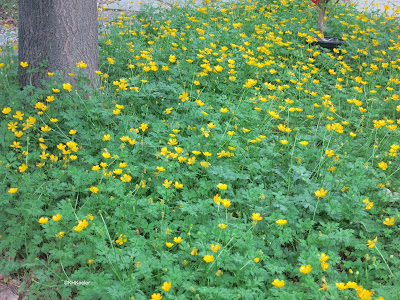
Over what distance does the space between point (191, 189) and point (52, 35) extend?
1.93 metres

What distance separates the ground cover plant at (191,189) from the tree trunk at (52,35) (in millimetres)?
167

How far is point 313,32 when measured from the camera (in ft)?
18.3

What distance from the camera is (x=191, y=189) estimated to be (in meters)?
2.79

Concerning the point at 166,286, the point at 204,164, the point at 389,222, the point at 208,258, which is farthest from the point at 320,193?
the point at 166,286

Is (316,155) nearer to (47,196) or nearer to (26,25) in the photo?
(47,196)

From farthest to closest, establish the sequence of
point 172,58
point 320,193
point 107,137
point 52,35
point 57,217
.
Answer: point 172,58
point 52,35
point 107,137
point 320,193
point 57,217

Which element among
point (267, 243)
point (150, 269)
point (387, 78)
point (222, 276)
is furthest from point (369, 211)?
point (387, 78)

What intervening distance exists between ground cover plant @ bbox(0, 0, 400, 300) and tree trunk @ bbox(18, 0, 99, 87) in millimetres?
167

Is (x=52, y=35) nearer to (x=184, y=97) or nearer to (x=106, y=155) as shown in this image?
(x=184, y=97)

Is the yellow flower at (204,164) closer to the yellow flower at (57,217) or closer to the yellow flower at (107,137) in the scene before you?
the yellow flower at (107,137)

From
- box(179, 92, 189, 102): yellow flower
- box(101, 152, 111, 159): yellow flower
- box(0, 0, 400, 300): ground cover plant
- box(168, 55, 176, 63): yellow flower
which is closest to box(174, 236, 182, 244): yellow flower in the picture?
box(0, 0, 400, 300): ground cover plant

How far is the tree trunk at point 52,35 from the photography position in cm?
347

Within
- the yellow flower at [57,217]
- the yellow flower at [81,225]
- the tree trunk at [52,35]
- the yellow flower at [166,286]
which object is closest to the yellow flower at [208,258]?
the yellow flower at [166,286]

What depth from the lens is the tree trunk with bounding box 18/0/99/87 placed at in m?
3.47
